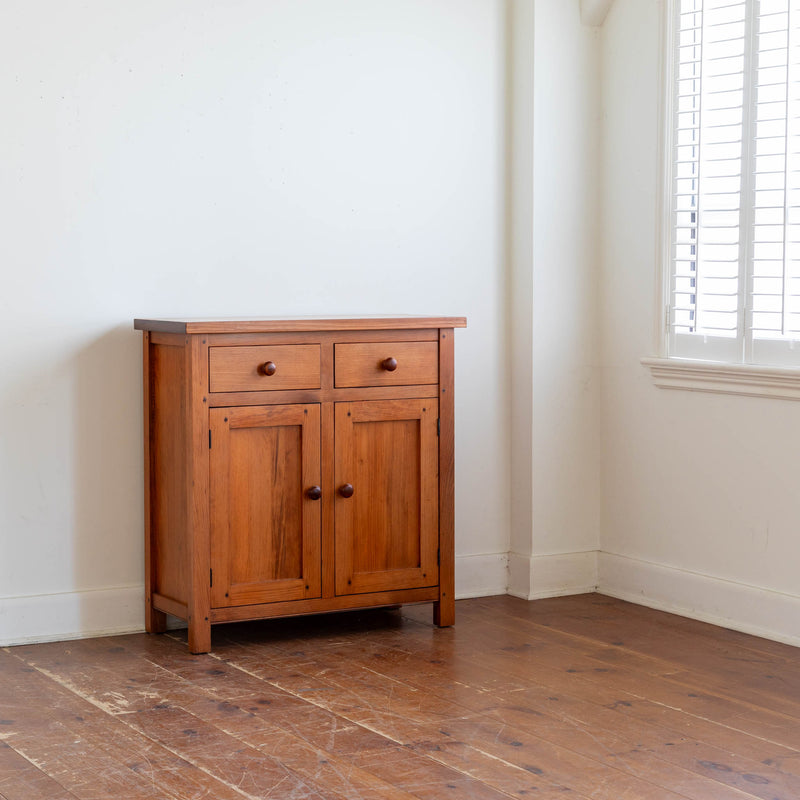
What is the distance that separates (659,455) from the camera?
4070 millimetres

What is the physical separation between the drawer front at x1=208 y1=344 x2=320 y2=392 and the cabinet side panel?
0.11 metres

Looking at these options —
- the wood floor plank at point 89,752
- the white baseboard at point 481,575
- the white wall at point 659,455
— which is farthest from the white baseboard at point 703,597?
the wood floor plank at point 89,752

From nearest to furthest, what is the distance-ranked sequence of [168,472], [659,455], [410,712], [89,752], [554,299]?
[89,752], [410,712], [168,472], [659,455], [554,299]

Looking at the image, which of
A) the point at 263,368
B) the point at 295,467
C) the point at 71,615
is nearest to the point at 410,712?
the point at 295,467

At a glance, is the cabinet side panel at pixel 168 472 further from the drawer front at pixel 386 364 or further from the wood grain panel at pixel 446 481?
the wood grain panel at pixel 446 481

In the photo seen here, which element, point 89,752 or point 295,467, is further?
point 295,467

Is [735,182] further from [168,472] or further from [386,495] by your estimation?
[168,472]

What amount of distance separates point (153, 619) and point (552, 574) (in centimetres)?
139

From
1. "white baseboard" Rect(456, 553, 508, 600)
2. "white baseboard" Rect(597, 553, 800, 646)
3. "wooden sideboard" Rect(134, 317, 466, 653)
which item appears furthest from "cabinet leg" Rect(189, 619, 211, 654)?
"white baseboard" Rect(597, 553, 800, 646)

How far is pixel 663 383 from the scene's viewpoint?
401 cm

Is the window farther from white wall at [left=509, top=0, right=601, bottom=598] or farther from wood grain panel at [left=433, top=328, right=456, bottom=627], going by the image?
wood grain panel at [left=433, top=328, right=456, bottom=627]

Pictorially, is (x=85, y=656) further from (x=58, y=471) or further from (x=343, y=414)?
(x=343, y=414)

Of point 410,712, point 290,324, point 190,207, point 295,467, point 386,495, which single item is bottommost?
point 410,712

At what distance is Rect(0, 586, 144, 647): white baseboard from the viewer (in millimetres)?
3562
